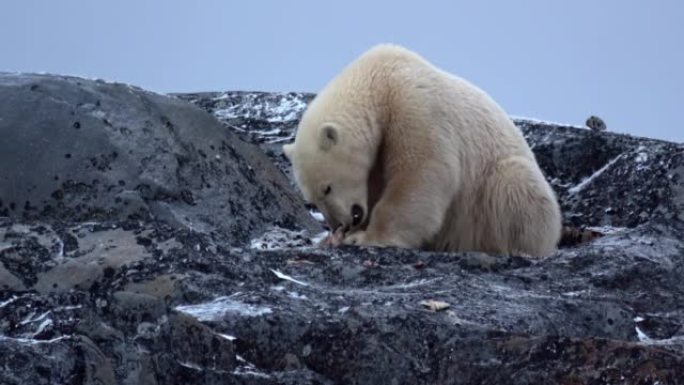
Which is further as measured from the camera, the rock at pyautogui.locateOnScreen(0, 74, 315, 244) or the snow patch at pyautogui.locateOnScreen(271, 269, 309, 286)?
the rock at pyautogui.locateOnScreen(0, 74, 315, 244)

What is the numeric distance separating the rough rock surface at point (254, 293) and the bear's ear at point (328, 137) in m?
0.78

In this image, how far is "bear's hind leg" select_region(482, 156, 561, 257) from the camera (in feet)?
32.6

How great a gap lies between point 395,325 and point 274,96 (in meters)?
8.92

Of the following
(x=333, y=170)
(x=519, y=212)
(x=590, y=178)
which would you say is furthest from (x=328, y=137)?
(x=590, y=178)

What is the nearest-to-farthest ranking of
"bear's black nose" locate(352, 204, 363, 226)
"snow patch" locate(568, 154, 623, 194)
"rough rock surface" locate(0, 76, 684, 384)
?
"rough rock surface" locate(0, 76, 684, 384) → "bear's black nose" locate(352, 204, 363, 226) → "snow patch" locate(568, 154, 623, 194)

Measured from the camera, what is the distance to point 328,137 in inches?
374

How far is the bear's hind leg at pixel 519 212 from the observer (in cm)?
994

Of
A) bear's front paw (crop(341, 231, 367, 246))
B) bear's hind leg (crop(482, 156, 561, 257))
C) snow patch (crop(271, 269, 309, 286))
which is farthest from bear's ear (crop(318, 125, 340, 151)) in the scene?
snow patch (crop(271, 269, 309, 286))

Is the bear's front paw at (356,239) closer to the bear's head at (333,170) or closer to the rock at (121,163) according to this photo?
the bear's head at (333,170)

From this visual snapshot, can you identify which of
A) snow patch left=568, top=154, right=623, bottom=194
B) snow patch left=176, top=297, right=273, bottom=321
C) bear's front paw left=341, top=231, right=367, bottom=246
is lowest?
bear's front paw left=341, top=231, right=367, bottom=246

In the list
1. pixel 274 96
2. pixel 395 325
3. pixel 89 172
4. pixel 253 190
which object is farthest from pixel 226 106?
pixel 395 325

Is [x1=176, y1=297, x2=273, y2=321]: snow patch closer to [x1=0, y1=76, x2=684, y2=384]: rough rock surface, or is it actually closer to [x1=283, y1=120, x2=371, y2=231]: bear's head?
[x1=0, y1=76, x2=684, y2=384]: rough rock surface

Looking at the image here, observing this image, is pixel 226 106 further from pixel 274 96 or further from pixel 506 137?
pixel 506 137

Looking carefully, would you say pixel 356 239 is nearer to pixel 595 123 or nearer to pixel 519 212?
pixel 519 212
